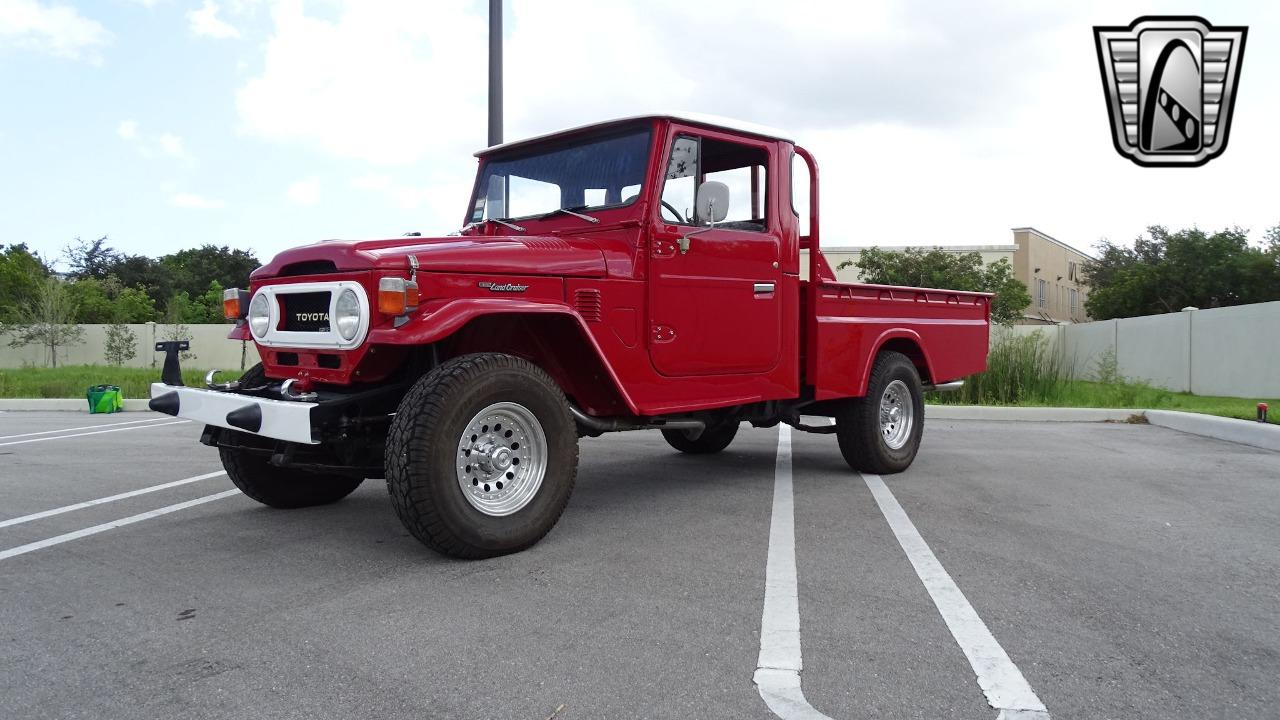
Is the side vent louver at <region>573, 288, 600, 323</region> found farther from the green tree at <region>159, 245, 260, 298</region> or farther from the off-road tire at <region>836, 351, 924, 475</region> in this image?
the green tree at <region>159, 245, 260, 298</region>

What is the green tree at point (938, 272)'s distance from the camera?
36938mm

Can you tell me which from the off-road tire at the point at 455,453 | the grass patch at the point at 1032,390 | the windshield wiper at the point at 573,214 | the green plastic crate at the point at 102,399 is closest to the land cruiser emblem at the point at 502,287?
the off-road tire at the point at 455,453

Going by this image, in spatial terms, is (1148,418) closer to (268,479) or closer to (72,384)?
(268,479)

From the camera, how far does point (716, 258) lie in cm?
558

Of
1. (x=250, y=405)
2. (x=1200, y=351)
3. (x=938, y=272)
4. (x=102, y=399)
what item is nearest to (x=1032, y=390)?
(x=1200, y=351)

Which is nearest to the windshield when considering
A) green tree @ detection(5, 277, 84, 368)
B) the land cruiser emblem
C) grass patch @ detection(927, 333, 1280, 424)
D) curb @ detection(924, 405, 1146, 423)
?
the land cruiser emblem

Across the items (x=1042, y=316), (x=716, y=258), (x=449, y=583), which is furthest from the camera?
(x=1042, y=316)

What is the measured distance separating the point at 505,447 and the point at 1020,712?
2.62m

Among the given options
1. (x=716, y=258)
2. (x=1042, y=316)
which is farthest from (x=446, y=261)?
(x=1042, y=316)

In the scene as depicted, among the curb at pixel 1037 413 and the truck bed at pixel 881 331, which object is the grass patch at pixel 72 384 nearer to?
the curb at pixel 1037 413

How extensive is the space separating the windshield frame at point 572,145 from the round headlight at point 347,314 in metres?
1.81

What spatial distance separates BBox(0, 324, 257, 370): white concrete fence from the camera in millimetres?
31859

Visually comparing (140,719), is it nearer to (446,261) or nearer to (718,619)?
(718,619)

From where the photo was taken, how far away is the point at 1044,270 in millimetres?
58406
